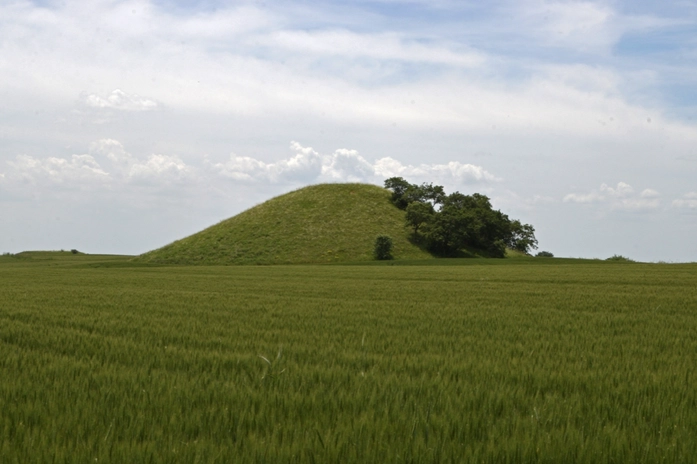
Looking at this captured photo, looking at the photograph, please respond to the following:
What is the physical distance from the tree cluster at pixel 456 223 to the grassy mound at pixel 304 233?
299 centimetres

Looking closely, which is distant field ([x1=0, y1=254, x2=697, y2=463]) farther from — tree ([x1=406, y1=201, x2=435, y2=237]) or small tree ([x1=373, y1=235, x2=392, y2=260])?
tree ([x1=406, y1=201, x2=435, y2=237])

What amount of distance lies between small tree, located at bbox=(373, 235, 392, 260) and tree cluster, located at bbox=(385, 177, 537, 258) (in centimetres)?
761

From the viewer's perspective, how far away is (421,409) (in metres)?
6.02

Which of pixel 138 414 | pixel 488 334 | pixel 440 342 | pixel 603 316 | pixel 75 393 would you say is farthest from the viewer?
pixel 603 316

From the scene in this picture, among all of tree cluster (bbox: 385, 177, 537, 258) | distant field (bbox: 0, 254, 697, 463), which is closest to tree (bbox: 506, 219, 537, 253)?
tree cluster (bbox: 385, 177, 537, 258)

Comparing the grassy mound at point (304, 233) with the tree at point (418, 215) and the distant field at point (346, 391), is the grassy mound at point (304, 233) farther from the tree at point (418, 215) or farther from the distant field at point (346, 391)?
the distant field at point (346, 391)

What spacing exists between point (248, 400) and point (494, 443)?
2.61m

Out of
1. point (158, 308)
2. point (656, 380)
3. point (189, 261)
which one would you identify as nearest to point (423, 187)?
point (189, 261)

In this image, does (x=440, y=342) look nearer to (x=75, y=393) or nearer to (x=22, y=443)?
(x=75, y=393)

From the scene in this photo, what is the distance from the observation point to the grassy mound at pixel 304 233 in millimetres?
91938

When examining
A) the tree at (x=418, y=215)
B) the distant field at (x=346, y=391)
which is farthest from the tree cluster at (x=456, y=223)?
the distant field at (x=346, y=391)

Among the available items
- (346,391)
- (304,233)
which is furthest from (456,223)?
Answer: (346,391)

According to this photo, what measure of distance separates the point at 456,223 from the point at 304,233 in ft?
80.9

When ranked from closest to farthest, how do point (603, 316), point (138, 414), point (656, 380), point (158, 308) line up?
point (138, 414)
point (656, 380)
point (603, 316)
point (158, 308)
